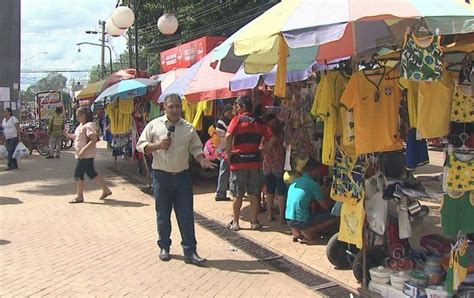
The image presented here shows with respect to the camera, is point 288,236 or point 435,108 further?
point 288,236

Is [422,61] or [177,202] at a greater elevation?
[422,61]

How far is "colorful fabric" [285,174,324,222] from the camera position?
6.64 meters

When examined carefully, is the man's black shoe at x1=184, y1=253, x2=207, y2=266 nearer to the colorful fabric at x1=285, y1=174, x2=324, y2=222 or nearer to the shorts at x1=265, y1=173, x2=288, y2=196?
the colorful fabric at x1=285, y1=174, x2=324, y2=222

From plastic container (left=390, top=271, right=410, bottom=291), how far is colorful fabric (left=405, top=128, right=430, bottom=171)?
0.99m

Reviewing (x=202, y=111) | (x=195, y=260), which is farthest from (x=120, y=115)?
(x=195, y=260)

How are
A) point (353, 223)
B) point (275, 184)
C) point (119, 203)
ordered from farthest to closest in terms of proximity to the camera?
point (119, 203)
point (275, 184)
point (353, 223)

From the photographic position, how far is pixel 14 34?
71.1 ft

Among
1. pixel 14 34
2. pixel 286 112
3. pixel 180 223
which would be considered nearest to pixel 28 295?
pixel 180 223

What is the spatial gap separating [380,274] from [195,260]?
214 centimetres

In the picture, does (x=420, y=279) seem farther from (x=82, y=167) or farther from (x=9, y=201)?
(x=9, y=201)

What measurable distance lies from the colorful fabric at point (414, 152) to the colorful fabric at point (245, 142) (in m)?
2.61

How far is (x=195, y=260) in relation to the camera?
596 centimetres

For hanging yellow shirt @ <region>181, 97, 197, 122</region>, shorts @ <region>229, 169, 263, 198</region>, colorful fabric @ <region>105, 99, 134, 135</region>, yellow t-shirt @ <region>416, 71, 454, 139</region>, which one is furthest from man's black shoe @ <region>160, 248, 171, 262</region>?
colorful fabric @ <region>105, 99, 134, 135</region>

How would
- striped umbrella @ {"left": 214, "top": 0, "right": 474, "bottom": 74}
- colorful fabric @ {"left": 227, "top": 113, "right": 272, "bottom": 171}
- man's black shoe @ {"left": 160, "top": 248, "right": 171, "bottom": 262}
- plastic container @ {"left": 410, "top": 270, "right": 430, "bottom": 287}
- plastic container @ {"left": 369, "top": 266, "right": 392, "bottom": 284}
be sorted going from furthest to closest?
colorful fabric @ {"left": 227, "top": 113, "right": 272, "bottom": 171} < man's black shoe @ {"left": 160, "top": 248, "right": 171, "bottom": 262} < plastic container @ {"left": 369, "top": 266, "right": 392, "bottom": 284} < plastic container @ {"left": 410, "top": 270, "right": 430, "bottom": 287} < striped umbrella @ {"left": 214, "top": 0, "right": 474, "bottom": 74}
